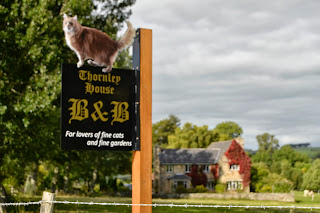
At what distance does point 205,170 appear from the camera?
57.7 metres

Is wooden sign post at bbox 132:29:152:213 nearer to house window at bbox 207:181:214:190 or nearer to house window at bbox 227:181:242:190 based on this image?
house window at bbox 227:181:242:190

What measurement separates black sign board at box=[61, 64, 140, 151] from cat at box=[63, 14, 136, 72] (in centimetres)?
20

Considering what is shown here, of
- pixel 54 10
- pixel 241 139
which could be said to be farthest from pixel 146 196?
pixel 241 139

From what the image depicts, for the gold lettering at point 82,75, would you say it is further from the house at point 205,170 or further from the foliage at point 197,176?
the foliage at point 197,176

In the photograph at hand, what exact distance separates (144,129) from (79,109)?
1257 millimetres

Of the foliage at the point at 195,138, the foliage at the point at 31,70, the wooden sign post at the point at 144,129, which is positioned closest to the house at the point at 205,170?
the foliage at the point at 195,138

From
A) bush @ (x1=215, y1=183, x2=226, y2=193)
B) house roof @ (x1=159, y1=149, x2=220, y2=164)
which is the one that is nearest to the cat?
bush @ (x1=215, y1=183, x2=226, y2=193)

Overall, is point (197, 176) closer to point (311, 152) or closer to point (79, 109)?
point (311, 152)

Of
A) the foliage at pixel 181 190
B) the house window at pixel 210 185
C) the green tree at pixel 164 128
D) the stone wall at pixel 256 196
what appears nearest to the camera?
the stone wall at pixel 256 196

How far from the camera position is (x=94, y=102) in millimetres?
7930

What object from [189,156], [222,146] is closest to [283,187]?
[222,146]

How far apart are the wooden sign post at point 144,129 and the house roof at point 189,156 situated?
4972 centimetres

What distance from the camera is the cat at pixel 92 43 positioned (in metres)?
8.02

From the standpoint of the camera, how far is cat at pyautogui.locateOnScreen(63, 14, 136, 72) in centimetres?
802
